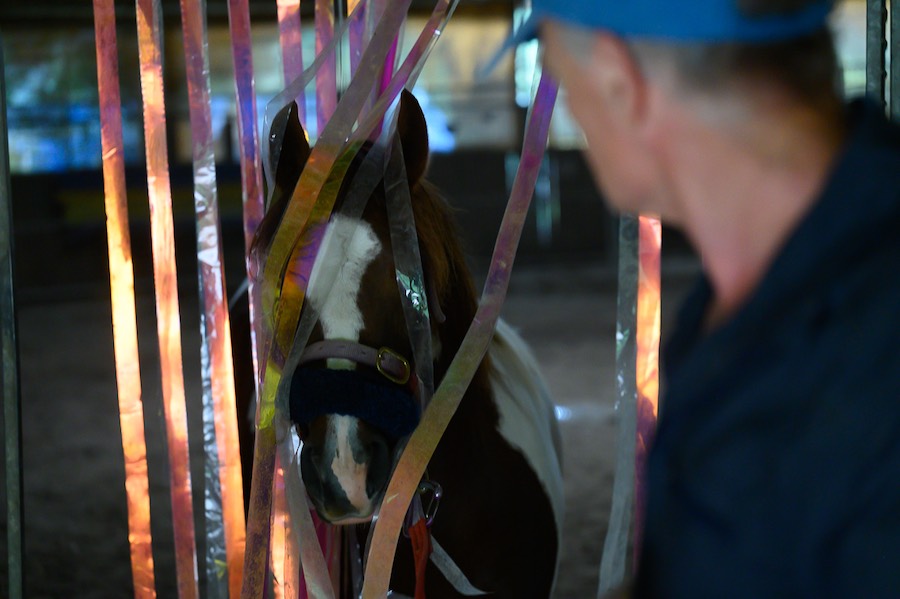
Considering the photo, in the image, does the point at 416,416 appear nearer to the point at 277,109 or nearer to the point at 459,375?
the point at 459,375

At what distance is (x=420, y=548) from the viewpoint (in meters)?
1.60

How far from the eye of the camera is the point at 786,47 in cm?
62

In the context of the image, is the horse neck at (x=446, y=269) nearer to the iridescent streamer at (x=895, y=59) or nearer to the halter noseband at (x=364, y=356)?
the halter noseband at (x=364, y=356)

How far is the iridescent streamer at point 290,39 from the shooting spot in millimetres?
1798

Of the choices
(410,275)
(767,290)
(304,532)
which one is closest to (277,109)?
(410,275)

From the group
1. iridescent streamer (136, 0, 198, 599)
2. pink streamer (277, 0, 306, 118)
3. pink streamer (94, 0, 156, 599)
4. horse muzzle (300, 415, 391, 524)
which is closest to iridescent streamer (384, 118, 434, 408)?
horse muzzle (300, 415, 391, 524)

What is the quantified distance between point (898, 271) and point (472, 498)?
127cm

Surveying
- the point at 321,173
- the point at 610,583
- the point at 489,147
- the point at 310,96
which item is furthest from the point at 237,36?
the point at 489,147

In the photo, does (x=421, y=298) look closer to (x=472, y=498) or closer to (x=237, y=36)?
(x=472, y=498)

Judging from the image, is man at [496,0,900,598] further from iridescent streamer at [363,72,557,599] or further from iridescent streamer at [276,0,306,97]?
iridescent streamer at [276,0,306,97]

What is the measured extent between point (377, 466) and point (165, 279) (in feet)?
2.18

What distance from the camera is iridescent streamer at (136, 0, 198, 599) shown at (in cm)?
180

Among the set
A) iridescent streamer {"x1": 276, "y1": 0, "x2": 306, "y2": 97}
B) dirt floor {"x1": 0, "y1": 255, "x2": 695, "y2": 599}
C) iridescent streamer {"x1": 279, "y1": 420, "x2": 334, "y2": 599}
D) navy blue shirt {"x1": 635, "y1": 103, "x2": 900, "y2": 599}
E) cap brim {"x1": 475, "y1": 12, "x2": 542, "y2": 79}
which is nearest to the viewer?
navy blue shirt {"x1": 635, "y1": 103, "x2": 900, "y2": 599}

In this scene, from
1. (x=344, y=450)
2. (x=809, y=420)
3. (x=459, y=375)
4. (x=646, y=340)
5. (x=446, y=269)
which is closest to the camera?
(x=809, y=420)
